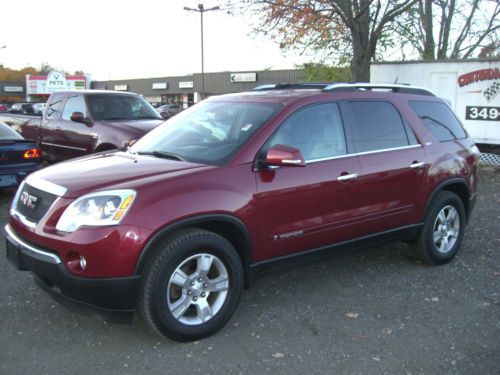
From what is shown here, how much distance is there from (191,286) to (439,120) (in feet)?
10.9

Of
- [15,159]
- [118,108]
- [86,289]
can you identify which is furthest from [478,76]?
[86,289]

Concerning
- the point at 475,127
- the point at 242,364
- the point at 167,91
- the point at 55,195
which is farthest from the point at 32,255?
the point at 167,91

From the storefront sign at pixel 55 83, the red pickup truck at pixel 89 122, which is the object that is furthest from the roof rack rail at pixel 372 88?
the storefront sign at pixel 55 83

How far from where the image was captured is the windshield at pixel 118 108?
9.14m

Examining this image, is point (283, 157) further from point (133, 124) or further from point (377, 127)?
point (133, 124)

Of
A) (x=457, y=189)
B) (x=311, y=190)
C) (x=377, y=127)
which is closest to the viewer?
(x=311, y=190)

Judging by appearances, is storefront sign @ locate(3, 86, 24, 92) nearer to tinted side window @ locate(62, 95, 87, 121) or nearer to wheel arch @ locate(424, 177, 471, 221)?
tinted side window @ locate(62, 95, 87, 121)

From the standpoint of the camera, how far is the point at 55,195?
3.48m

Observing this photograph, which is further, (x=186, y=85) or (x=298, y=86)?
(x=186, y=85)

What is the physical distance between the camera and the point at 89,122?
8930 mm

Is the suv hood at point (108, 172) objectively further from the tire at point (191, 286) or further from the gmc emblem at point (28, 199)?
the tire at point (191, 286)

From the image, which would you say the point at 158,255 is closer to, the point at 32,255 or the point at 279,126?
the point at 32,255

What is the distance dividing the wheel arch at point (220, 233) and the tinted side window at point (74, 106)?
622 cm

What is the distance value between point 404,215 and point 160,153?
7.68 ft
